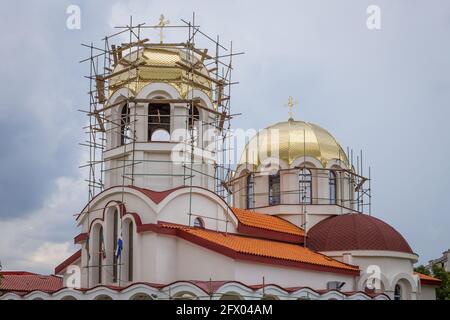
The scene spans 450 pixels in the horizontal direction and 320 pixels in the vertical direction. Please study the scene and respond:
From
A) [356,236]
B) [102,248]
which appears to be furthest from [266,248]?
[102,248]

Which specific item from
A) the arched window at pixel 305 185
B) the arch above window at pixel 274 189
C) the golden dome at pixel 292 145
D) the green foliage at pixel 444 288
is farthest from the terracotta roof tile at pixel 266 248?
the green foliage at pixel 444 288

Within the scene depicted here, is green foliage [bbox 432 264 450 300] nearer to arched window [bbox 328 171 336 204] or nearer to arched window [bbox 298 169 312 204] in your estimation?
arched window [bbox 328 171 336 204]

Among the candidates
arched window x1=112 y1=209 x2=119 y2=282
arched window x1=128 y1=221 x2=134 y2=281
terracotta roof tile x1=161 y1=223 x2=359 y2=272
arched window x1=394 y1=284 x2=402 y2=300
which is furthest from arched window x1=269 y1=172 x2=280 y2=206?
arched window x1=128 y1=221 x2=134 y2=281

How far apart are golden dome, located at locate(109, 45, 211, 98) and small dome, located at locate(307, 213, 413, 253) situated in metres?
7.18

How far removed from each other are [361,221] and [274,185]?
493cm

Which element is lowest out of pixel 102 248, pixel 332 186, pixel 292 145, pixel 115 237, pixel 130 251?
pixel 130 251

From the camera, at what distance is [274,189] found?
33.8 metres

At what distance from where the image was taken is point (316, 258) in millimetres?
28062

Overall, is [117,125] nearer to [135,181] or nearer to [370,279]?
[135,181]

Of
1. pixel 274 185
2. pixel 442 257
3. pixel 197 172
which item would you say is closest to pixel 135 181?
pixel 197 172

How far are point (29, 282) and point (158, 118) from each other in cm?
875

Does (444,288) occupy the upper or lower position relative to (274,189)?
lower

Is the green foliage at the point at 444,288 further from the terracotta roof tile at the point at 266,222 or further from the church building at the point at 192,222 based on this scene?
Result: the terracotta roof tile at the point at 266,222

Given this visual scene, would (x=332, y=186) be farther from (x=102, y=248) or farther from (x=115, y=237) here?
(x=102, y=248)
